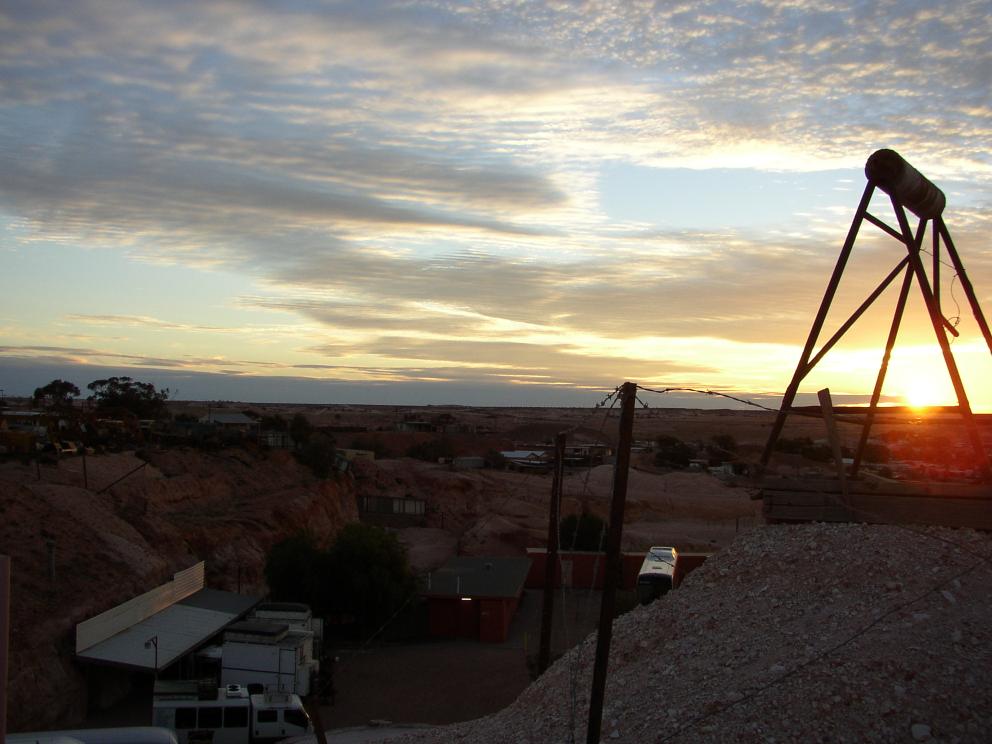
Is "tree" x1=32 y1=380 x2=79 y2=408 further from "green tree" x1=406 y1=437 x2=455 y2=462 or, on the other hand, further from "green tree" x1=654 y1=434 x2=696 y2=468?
"green tree" x1=654 y1=434 x2=696 y2=468

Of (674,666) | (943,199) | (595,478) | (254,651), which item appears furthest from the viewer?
(595,478)

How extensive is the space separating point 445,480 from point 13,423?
99.6 ft

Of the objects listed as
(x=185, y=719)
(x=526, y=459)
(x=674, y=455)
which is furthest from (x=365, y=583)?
(x=674, y=455)

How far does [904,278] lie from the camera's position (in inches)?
526

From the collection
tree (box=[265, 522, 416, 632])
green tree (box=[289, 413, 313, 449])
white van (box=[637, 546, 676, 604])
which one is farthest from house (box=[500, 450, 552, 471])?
white van (box=[637, 546, 676, 604])

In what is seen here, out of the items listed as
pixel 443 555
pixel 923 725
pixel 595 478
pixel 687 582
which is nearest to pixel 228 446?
pixel 443 555

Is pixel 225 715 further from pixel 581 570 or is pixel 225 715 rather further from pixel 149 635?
pixel 581 570

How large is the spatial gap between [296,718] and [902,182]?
1565cm

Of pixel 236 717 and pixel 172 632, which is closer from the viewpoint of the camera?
pixel 236 717

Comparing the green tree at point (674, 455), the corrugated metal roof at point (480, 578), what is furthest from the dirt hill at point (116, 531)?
the green tree at point (674, 455)

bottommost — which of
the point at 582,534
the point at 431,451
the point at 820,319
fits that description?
the point at 582,534

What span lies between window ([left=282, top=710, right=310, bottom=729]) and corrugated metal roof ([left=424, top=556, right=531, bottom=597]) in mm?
10679

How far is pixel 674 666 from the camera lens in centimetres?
1122

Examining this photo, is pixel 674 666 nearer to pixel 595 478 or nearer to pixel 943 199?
pixel 943 199
